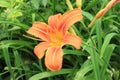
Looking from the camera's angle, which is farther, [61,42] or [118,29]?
[118,29]

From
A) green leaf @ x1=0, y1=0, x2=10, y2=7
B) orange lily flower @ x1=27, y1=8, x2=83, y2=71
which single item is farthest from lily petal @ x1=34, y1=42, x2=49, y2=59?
green leaf @ x1=0, y1=0, x2=10, y2=7

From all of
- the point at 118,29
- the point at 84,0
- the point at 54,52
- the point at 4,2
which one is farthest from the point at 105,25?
the point at 54,52

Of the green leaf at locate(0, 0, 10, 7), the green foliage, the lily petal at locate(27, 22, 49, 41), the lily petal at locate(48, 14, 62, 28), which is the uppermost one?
the green leaf at locate(0, 0, 10, 7)

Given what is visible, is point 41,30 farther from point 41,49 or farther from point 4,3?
point 4,3

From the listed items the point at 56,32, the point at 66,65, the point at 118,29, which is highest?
the point at 56,32

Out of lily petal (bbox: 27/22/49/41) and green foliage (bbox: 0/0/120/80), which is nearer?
lily petal (bbox: 27/22/49/41)

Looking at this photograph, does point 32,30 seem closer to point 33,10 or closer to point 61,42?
point 61,42

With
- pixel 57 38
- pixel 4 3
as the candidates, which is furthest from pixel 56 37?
pixel 4 3

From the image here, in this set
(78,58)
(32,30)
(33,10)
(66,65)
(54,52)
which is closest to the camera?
(54,52)

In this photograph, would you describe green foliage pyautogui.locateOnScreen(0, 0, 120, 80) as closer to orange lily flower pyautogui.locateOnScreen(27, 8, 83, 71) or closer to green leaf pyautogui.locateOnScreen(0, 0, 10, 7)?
green leaf pyautogui.locateOnScreen(0, 0, 10, 7)
